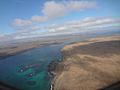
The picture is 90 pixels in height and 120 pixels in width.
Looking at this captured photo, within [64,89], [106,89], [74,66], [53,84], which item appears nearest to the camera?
[106,89]

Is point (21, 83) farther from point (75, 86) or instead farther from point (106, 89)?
point (106, 89)

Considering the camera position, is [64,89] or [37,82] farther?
[37,82]

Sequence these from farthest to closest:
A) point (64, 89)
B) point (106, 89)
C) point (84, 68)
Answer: point (84, 68), point (64, 89), point (106, 89)

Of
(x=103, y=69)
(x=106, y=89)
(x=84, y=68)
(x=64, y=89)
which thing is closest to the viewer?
(x=106, y=89)

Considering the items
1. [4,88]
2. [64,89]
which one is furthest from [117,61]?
[4,88]

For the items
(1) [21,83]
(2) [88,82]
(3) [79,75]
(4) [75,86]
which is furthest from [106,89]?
(1) [21,83]

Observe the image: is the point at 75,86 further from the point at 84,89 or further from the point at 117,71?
→ the point at 117,71

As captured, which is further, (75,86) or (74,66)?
(74,66)

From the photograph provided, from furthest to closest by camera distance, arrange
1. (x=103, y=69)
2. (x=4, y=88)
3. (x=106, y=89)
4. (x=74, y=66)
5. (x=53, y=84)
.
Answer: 1. (x=74, y=66)
2. (x=103, y=69)
3. (x=4, y=88)
4. (x=53, y=84)
5. (x=106, y=89)
